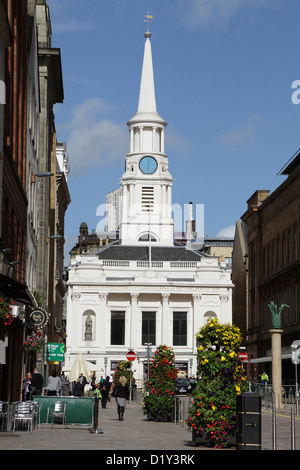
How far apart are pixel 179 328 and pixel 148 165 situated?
30.0 metres

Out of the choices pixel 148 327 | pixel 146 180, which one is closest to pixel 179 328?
pixel 148 327

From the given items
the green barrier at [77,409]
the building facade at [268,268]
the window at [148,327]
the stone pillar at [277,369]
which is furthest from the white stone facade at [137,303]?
the green barrier at [77,409]

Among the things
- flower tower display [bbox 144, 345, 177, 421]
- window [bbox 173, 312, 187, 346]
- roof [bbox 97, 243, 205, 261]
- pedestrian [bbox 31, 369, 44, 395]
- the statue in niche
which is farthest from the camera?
roof [bbox 97, 243, 205, 261]

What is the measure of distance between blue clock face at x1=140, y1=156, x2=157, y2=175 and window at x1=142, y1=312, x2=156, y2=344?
27.8 metres

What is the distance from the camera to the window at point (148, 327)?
107 metres

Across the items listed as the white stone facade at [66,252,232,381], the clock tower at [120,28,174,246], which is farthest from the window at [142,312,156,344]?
the clock tower at [120,28,174,246]

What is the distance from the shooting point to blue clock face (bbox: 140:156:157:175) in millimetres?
129375

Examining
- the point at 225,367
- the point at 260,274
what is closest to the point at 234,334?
the point at 225,367

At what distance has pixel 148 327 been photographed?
354 feet

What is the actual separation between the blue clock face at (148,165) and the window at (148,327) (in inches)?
1093

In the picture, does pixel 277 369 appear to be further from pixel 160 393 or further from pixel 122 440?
pixel 122 440

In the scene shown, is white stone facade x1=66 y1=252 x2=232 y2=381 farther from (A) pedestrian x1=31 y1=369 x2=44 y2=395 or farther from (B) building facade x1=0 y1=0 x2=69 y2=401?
(A) pedestrian x1=31 y1=369 x2=44 y2=395

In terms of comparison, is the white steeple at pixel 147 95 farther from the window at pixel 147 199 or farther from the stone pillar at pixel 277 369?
the stone pillar at pixel 277 369

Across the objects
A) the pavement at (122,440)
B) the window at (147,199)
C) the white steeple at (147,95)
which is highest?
the white steeple at (147,95)
